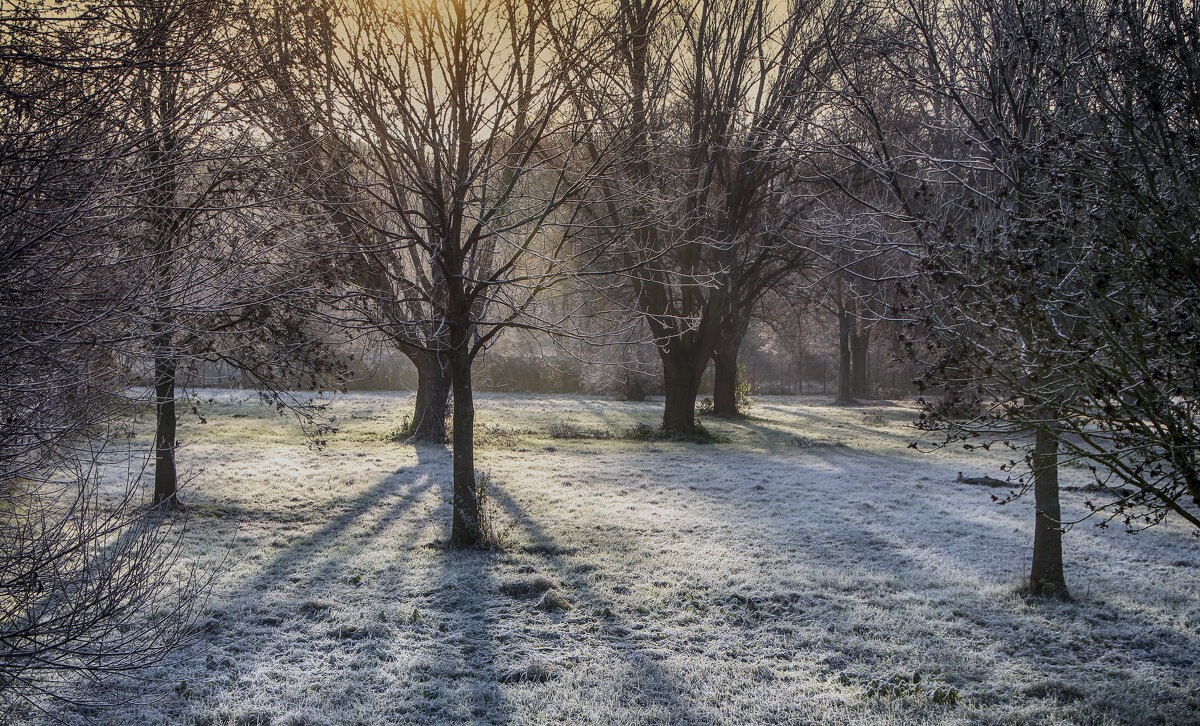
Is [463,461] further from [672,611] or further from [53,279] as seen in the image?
[53,279]

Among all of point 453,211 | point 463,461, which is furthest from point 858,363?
point 453,211

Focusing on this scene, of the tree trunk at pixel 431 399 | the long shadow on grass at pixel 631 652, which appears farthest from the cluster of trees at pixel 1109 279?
the tree trunk at pixel 431 399

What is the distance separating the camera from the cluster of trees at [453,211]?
11.4 feet

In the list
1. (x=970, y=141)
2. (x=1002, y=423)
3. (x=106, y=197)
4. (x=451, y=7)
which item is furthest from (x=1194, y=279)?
(x=451, y=7)

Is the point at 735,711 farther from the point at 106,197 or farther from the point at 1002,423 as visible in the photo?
the point at 106,197

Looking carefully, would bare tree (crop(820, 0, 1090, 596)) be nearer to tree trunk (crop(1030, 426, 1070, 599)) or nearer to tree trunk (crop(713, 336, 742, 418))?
tree trunk (crop(1030, 426, 1070, 599))

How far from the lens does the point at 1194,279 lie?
130 inches

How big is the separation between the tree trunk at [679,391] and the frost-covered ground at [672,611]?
17.9 ft

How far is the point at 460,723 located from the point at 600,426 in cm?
1670

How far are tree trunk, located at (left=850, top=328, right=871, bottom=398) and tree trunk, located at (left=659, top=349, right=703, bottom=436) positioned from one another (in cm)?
1698

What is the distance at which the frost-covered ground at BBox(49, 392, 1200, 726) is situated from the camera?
4.97 metres

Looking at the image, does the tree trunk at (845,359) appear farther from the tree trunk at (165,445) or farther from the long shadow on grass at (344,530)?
the tree trunk at (165,445)

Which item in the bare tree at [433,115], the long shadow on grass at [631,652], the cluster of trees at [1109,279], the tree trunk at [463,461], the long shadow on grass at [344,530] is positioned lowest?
the long shadow on grass at [631,652]

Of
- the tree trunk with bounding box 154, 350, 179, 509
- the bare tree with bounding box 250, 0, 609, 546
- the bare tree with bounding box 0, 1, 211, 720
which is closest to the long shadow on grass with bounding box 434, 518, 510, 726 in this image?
the bare tree with bounding box 250, 0, 609, 546
